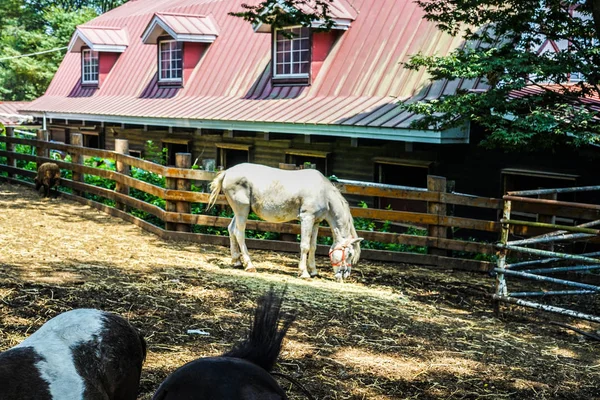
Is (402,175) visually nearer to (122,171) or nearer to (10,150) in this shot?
(122,171)

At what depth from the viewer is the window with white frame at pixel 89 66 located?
23.1 m

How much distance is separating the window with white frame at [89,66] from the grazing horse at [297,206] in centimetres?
1514

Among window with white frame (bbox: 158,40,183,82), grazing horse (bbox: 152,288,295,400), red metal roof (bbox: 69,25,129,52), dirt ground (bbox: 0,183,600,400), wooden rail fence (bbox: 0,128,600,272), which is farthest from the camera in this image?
red metal roof (bbox: 69,25,129,52)

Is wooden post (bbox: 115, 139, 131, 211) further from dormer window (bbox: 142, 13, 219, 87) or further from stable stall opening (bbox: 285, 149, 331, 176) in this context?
dormer window (bbox: 142, 13, 219, 87)

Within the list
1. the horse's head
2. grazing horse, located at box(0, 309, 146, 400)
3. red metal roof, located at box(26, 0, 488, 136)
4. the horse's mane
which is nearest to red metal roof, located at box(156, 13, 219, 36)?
red metal roof, located at box(26, 0, 488, 136)

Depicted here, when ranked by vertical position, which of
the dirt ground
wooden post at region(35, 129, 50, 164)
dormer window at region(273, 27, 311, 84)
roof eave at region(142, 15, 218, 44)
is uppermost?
roof eave at region(142, 15, 218, 44)

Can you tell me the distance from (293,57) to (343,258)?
26.0 feet

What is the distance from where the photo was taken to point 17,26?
44.0m

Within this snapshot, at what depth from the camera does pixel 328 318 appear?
6973 millimetres

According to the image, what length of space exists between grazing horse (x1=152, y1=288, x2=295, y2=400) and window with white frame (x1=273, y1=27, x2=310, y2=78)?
12.5 m

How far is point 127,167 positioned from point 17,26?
35.7 meters

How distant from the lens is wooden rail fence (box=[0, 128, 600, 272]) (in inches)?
372

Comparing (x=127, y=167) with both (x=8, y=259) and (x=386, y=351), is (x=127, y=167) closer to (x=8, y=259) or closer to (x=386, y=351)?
(x=8, y=259)

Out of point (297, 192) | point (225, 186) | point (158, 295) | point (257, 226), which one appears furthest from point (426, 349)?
point (257, 226)
